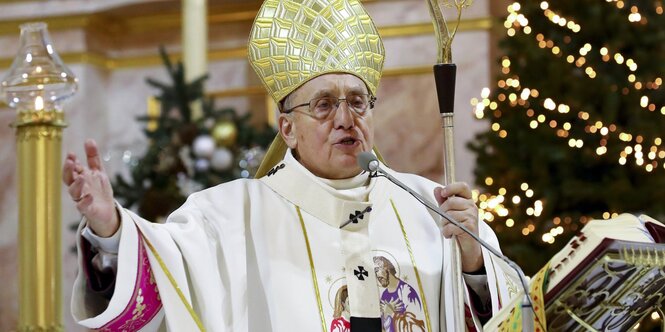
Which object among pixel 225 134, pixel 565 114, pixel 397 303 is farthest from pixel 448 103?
pixel 225 134

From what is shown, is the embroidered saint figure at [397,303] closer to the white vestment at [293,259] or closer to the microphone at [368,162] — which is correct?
the white vestment at [293,259]

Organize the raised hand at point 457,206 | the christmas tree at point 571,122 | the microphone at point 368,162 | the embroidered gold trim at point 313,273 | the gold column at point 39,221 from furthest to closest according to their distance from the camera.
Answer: the christmas tree at point 571,122, the gold column at point 39,221, the embroidered gold trim at point 313,273, the raised hand at point 457,206, the microphone at point 368,162

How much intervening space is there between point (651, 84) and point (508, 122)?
69cm

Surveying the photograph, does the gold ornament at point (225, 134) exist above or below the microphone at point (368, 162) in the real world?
above

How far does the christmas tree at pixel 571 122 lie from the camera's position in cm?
612

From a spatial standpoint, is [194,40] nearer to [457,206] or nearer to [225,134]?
[225,134]

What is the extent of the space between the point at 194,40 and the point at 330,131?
13.2ft

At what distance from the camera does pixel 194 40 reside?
779cm

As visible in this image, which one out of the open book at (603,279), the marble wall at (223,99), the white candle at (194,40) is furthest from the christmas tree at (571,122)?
the open book at (603,279)

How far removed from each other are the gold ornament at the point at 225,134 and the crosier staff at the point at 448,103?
3883 millimetres

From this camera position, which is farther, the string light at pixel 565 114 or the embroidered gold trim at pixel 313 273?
the string light at pixel 565 114

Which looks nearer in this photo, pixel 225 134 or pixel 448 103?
pixel 448 103

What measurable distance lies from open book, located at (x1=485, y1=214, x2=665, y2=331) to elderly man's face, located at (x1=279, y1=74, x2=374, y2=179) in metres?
1.03

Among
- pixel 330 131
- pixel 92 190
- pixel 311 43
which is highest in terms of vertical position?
pixel 311 43
